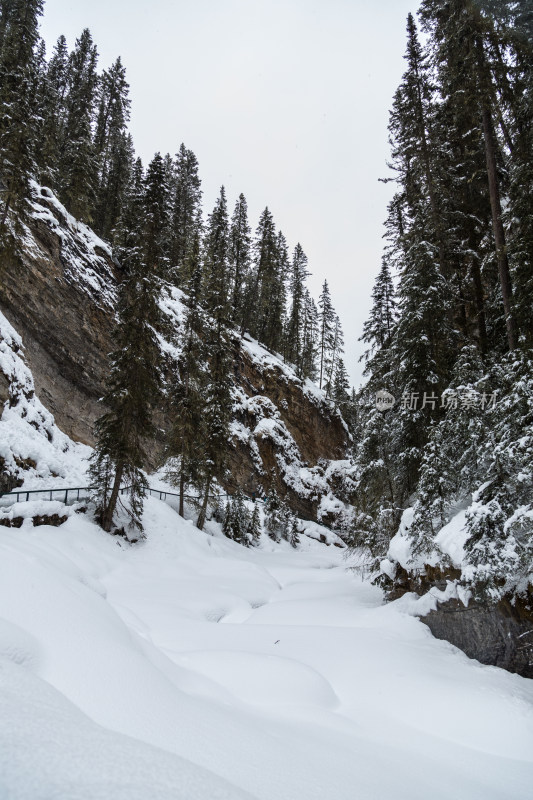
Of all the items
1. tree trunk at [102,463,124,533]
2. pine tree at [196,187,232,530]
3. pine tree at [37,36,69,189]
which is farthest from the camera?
pine tree at [37,36,69,189]

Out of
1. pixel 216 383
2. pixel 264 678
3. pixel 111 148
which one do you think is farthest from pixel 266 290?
pixel 264 678

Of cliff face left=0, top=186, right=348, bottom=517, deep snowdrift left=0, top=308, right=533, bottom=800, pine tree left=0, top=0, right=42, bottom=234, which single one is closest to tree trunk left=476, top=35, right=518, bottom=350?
deep snowdrift left=0, top=308, right=533, bottom=800

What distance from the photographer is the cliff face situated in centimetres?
2170

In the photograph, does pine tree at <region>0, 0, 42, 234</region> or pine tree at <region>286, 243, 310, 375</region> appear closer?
pine tree at <region>0, 0, 42, 234</region>

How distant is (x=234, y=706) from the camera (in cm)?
508

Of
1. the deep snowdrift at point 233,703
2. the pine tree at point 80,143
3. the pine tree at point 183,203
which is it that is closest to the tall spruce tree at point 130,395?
the deep snowdrift at point 233,703

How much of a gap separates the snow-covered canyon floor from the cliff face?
47.1 ft

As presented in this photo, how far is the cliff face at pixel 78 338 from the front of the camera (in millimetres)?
21703

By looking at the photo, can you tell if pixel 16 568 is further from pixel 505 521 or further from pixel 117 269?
pixel 117 269

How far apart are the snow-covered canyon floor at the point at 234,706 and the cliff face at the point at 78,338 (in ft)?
47.1

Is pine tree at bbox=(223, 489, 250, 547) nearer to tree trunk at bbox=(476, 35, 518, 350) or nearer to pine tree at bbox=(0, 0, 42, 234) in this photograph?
pine tree at bbox=(0, 0, 42, 234)

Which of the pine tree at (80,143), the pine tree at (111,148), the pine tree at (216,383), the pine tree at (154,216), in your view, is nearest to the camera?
the pine tree at (154,216)

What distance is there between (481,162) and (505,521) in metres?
13.2

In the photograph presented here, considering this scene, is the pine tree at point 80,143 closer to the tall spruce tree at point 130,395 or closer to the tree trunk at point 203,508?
the tall spruce tree at point 130,395
